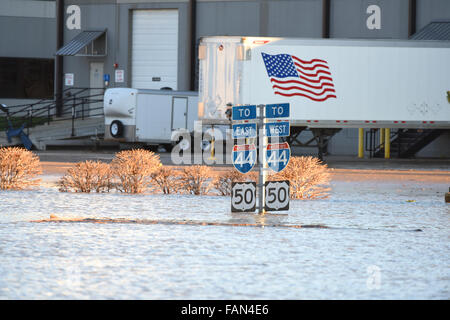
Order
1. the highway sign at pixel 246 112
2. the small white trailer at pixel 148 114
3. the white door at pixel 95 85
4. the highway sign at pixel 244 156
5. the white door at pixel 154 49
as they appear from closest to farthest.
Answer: the highway sign at pixel 246 112 < the highway sign at pixel 244 156 < the small white trailer at pixel 148 114 < the white door at pixel 154 49 < the white door at pixel 95 85

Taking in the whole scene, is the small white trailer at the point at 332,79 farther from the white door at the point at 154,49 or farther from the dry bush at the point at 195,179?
the white door at the point at 154,49

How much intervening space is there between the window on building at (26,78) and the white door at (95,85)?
2731 mm

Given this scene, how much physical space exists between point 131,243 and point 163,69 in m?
33.5

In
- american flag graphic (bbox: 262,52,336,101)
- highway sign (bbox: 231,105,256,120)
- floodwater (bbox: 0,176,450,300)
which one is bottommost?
floodwater (bbox: 0,176,450,300)

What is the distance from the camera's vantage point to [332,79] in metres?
29.9

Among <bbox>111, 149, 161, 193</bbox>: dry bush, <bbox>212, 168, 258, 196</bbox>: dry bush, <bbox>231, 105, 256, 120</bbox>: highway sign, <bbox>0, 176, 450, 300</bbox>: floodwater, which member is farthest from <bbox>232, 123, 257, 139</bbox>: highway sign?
<bbox>111, 149, 161, 193</bbox>: dry bush

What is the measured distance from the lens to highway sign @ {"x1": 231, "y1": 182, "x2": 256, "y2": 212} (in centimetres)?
1325

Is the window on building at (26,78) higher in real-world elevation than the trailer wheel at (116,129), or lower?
higher

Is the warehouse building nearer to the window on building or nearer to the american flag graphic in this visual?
the window on building

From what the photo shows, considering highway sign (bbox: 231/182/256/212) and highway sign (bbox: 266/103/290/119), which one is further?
highway sign (bbox: 231/182/256/212)

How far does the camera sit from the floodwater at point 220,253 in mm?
7543

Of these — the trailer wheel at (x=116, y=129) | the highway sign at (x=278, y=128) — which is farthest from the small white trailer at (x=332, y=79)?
the highway sign at (x=278, y=128)

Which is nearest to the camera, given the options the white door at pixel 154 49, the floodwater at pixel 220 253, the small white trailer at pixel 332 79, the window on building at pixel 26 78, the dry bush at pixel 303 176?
the floodwater at pixel 220 253

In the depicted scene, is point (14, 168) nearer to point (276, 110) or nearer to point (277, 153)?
point (277, 153)
